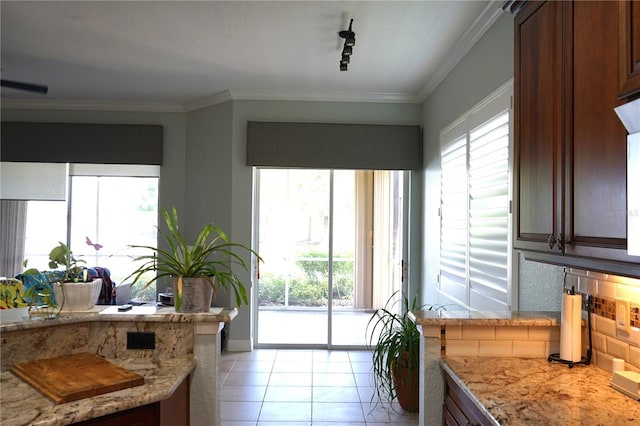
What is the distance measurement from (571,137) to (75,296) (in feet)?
6.61

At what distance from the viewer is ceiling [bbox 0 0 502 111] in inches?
120

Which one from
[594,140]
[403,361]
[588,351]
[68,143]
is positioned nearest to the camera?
[594,140]

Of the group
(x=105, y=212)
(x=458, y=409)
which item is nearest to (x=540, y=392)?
(x=458, y=409)

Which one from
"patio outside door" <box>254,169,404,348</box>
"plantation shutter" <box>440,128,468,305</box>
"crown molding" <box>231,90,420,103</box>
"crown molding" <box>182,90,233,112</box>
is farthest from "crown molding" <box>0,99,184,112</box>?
"plantation shutter" <box>440,128,468,305</box>

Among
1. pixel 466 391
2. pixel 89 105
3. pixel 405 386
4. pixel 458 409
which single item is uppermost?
pixel 89 105

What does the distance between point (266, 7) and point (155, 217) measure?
3.35 metres

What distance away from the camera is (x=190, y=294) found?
192 cm

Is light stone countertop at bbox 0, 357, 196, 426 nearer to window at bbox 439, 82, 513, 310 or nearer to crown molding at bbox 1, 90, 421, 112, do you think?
window at bbox 439, 82, 513, 310

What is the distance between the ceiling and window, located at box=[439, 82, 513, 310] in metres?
0.65

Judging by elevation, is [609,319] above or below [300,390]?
above

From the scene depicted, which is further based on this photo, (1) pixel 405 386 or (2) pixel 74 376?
(1) pixel 405 386

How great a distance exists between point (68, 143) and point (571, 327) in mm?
5440

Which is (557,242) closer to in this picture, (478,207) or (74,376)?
(478,207)

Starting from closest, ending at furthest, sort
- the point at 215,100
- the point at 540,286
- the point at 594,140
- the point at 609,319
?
the point at 594,140 < the point at 609,319 < the point at 540,286 < the point at 215,100
